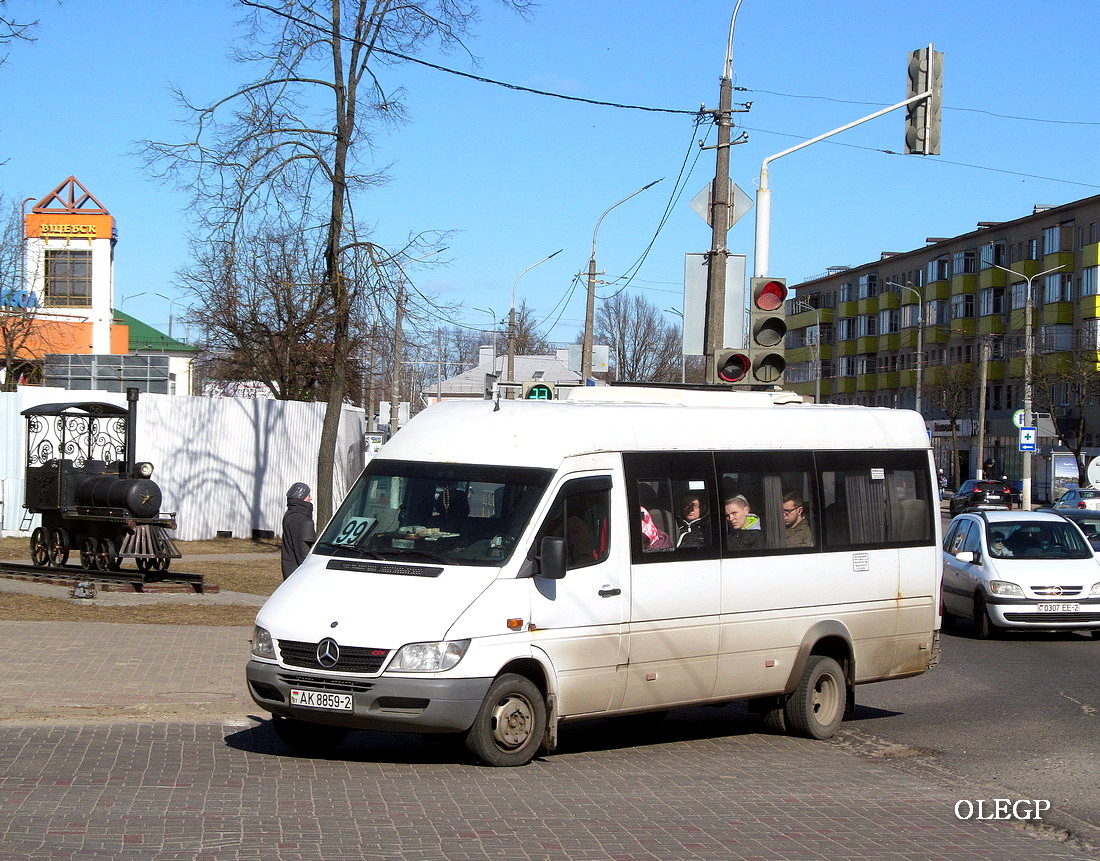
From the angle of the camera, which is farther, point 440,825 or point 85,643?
point 85,643

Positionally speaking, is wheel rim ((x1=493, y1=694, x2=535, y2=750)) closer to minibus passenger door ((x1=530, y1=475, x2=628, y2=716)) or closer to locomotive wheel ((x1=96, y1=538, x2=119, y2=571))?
minibus passenger door ((x1=530, y1=475, x2=628, y2=716))

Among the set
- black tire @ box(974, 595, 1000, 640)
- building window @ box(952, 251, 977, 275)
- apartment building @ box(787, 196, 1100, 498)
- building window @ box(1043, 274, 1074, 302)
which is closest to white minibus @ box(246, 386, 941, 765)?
black tire @ box(974, 595, 1000, 640)

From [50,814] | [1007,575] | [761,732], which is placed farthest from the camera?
[1007,575]

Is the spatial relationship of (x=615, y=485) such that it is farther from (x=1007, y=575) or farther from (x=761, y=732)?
(x=1007, y=575)

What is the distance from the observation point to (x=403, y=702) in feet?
26.0

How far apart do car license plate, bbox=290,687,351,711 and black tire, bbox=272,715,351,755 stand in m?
0.64

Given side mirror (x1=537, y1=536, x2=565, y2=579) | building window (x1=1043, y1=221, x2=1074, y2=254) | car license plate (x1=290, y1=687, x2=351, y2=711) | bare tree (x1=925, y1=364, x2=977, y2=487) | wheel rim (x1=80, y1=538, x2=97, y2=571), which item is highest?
building window (x1=1043, y1=221, x2=1074, y2=254)

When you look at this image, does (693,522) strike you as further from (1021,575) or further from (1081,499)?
(1081,499)

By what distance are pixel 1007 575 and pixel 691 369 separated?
73.7 meters

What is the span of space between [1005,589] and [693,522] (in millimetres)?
8820

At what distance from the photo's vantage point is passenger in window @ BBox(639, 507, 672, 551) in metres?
9.20

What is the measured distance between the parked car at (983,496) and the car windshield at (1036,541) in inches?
1402

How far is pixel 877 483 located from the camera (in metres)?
11.0

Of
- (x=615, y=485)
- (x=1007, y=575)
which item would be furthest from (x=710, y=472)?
(x=1007, y=575)
